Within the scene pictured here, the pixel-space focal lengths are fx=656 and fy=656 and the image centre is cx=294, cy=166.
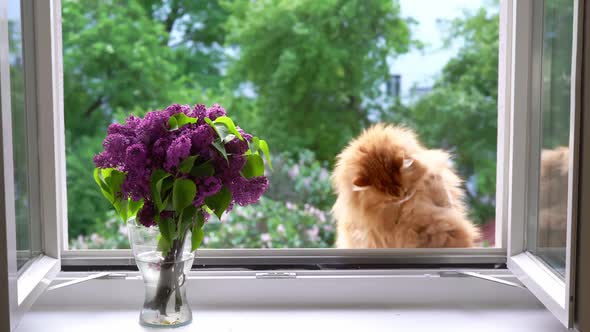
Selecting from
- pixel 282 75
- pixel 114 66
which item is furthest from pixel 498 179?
pixel 114 66

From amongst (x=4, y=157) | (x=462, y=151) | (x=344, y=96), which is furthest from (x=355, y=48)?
(x=4, y=157)

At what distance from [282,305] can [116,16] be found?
2.33 metres

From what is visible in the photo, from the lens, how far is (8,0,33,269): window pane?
96cm

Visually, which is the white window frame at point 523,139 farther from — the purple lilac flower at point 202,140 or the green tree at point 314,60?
the green tree at point 314,60

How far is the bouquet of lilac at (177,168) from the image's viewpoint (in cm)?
98

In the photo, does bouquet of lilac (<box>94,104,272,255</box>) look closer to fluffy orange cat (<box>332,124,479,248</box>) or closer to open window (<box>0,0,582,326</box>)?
open window (<box>0,0,582,326</box>)

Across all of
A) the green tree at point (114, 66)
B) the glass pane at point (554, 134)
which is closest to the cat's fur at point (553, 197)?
the glass pane at point (554, 134)

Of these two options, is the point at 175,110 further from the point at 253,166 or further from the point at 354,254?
the point at 354,254

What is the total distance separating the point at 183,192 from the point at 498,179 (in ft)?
2.21

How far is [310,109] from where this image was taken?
3.20 m

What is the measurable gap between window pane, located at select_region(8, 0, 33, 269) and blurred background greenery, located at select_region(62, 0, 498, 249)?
2.03m

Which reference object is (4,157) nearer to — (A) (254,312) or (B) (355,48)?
(A) (254,312)

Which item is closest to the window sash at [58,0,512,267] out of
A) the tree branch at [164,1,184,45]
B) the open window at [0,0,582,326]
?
the open window at [0,0,582,326]

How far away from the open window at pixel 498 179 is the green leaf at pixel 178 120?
0.23 m
